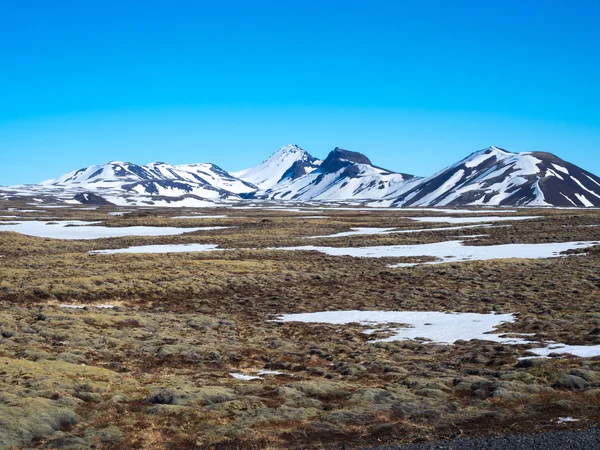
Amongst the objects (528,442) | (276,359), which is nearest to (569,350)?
(528,442)

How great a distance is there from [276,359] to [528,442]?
401 inches

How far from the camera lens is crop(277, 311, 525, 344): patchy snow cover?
2222 centimetres

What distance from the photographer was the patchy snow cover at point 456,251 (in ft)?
161

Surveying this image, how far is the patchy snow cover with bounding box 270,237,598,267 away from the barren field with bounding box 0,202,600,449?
21.2 ft

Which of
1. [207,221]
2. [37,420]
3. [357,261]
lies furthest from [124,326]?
[207,221]

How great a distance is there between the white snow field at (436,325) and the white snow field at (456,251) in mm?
19190


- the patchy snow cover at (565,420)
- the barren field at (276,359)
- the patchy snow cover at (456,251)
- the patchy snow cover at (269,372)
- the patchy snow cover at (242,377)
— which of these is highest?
the patchy snow cover at (456,251)

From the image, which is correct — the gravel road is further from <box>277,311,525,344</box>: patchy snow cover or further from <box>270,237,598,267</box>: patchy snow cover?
<box>270,237,598,267</box>: patchy snow cover

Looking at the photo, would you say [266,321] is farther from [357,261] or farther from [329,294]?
[357,261]

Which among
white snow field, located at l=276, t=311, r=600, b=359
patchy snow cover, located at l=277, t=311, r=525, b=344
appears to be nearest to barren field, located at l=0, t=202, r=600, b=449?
white snow field, located at l=276, t=311, r=600, b=359

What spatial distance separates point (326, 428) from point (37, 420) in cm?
654

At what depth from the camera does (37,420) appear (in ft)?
38.2

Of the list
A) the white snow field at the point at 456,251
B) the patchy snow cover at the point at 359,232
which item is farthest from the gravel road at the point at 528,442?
the patchy snow cover at the point at 359,232

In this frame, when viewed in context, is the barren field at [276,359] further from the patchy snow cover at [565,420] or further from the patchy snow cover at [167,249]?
the patchy snow cover at [167,249]
